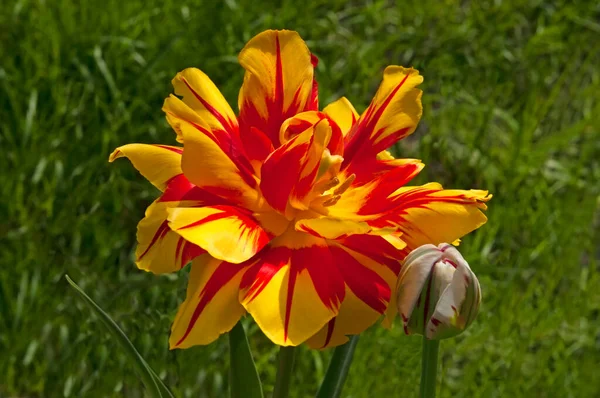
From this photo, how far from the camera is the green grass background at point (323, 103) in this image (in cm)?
140

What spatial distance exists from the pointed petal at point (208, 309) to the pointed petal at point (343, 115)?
187 mm

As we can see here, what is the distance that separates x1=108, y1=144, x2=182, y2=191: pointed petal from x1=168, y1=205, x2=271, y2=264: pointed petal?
0.15 ft

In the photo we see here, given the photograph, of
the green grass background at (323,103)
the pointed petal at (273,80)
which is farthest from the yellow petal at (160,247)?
the green grass background at (323,103)

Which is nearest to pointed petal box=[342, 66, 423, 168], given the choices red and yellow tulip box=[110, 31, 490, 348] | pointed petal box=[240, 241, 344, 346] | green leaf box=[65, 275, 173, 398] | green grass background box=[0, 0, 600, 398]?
red and yellow tulip box=[110, 31, 490, 348]

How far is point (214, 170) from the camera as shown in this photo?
680mm

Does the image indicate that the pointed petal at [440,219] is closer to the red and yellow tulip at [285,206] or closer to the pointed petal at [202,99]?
the red and yellow tulip at [285,206]

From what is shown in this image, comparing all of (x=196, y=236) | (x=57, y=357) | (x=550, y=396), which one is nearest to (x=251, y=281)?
(x=196, y=236)

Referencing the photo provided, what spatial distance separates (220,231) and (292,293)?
6 centimetres

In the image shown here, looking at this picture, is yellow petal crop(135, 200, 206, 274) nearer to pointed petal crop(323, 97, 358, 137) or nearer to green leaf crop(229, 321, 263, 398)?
green leaf crop(229, 321, 263, 398)

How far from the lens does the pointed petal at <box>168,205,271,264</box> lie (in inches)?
24.4

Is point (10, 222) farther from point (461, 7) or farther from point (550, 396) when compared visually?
point (461, 7)

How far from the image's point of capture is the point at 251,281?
636 mm

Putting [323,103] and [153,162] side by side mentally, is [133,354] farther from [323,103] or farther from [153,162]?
[323,103]

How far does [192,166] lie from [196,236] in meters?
0.06
